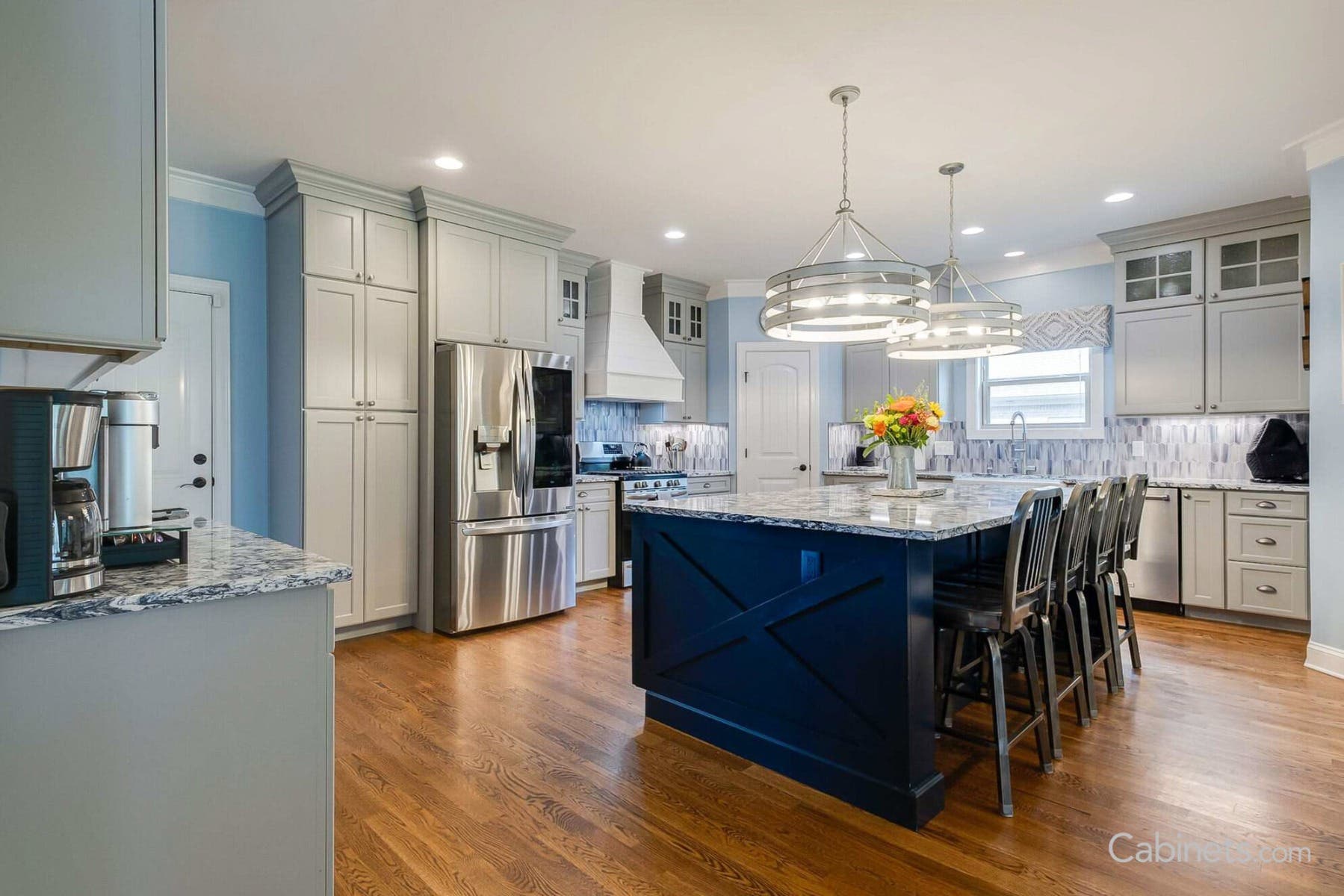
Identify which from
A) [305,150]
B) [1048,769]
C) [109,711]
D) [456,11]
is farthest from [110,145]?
[1048,769]

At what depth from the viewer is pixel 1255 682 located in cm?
330

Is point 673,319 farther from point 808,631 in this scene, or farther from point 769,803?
point 769,803

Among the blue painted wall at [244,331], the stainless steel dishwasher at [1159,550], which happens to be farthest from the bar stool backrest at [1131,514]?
the blue painted wall at [244,331]

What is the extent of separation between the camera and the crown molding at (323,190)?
374 centimetres

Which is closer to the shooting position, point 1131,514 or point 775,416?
point 1131,514

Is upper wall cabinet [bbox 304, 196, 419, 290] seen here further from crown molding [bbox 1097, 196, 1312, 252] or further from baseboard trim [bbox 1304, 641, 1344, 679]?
baseboard trim [bbox 1304, 641, 1344, 679]

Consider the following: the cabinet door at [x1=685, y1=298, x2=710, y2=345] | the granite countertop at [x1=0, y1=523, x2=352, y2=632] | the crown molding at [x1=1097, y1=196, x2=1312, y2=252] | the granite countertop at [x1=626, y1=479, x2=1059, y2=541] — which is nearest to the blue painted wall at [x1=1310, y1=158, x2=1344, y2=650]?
the crown molding at [x1=1097, y1=196, x2=1312, y2=252]

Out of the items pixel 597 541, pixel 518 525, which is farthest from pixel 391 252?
pixel 597 541

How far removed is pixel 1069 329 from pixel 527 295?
4.09m

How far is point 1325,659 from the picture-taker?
3.45 m

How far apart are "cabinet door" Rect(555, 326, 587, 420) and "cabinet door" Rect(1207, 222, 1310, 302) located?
4391 millimetres

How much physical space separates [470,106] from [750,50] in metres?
1.27

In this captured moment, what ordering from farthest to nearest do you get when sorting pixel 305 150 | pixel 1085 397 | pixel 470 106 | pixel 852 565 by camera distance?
pixel 1085 397, pixel 305 150, pixel 470 106, pixel 852 565

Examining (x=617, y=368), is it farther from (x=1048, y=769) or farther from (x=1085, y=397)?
(x=1048, y=769)
